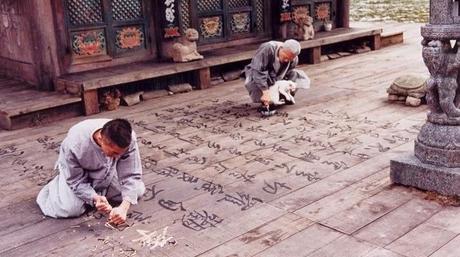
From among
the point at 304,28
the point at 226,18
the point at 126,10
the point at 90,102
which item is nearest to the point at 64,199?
the point at 90,102

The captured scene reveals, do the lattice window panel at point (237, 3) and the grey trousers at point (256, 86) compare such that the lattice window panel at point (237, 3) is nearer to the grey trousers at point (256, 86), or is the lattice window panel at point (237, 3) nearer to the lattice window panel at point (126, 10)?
the lattice window panel at point (126, 10)

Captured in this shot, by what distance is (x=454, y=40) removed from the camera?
11.8ft

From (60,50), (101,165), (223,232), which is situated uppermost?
(60,50)

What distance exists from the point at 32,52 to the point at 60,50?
0.44 metres

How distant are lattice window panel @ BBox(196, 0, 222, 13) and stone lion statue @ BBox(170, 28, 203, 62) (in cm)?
68

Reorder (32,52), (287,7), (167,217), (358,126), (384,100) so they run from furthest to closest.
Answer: (287,7), (32,52), (384,100), (358,126), (167,217)

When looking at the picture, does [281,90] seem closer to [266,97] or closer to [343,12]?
[266,97]

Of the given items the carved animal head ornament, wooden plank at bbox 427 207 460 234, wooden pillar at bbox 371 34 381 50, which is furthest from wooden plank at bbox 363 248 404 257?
wooden pillar at bbox 371 34 381 50

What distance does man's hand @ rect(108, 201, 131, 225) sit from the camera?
340 centimetres

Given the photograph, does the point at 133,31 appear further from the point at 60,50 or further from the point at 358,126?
the point at 358,126

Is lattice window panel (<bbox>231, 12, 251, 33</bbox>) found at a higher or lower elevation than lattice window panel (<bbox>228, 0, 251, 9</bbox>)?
lower

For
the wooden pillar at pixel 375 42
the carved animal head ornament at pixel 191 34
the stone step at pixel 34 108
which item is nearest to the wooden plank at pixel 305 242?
the stone step at pixel 34 108

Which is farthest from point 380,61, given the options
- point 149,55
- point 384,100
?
point 149,55

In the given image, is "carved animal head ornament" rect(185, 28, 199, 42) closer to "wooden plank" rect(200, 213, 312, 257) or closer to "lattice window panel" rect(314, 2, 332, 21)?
"lattice window panel" rect(314, 2, 332, 21)
